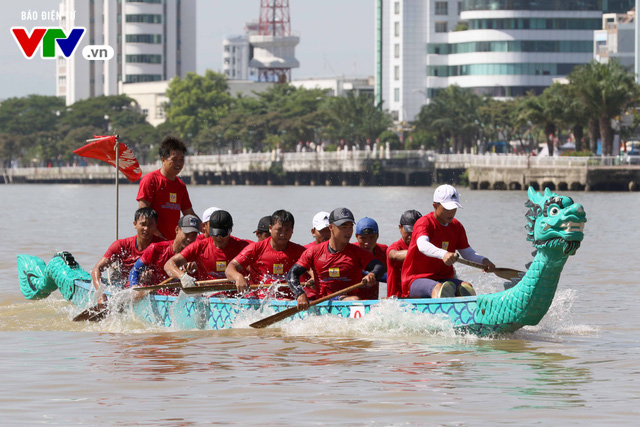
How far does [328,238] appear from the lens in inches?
610

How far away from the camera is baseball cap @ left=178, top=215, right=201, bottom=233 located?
15.8 m

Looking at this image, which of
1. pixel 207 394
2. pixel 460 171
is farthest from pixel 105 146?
pixel 460 171

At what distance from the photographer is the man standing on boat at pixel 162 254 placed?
15891 millimetres

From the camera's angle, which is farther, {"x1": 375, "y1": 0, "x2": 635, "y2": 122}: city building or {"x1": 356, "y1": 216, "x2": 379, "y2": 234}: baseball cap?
{"x1": 375, "y1": 0, "x2": 635, "y2": 122}: city building

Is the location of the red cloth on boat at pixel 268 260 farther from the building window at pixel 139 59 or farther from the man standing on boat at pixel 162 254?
the building window at pixel 139 59

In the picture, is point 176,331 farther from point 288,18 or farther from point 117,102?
point 288,18

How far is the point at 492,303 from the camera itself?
14.3m

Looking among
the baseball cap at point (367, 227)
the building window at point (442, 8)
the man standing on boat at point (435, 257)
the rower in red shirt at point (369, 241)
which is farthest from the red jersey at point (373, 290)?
the building window at point (442, 8)

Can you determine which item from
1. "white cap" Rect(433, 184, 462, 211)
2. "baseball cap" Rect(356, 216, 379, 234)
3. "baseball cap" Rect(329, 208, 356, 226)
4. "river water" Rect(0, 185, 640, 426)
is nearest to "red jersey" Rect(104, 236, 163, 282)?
"river water" Rect(0, 185, 640, 426)

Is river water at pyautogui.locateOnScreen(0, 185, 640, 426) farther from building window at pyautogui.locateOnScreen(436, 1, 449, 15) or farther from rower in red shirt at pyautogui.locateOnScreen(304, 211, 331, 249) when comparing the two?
building window at pyautogui.locateOnScreen(436, 1, 449, 15)

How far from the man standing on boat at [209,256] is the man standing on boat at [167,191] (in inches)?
37.9

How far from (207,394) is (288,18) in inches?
6750

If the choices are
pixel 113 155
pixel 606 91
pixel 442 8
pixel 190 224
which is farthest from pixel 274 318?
pixel 442 8

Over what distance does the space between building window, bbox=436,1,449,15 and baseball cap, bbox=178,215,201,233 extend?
12154cm
